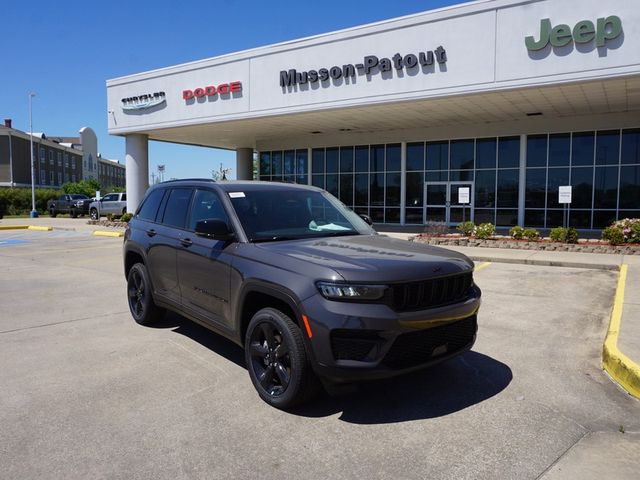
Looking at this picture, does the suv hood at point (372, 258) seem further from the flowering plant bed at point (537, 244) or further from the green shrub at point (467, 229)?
the green shrub at point (467, 229)

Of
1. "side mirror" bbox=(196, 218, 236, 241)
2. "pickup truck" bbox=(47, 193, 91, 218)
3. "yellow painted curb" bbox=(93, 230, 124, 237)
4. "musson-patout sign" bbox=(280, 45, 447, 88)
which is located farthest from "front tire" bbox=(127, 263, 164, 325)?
"pickup truck" bbox=(47, 193, 91, 218)

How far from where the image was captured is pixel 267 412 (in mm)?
3967

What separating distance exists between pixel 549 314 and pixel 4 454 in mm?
6702

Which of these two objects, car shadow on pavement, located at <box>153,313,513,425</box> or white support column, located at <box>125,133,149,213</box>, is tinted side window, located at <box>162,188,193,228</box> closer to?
car shadow on pavement, located at <box>153,313,513,425</box>

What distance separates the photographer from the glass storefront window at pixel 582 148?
20797 millimetres

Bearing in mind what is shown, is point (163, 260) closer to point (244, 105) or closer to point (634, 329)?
point (634, 329)

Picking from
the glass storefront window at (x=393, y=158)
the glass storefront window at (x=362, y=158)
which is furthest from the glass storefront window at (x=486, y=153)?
the glass storefront window at (x=362, y=158)

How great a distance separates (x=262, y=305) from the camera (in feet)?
14.2

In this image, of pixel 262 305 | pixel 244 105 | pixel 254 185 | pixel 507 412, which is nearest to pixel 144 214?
pixel 254 185

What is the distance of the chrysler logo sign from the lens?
1007 inches

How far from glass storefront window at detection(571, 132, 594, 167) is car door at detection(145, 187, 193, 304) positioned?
64.2 feet

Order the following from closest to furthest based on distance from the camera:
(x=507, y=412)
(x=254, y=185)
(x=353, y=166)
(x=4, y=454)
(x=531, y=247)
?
1. (x=4, y=454)
2. (x=507, y=412)
3. (x=254, y=185)
4. (x=531, y=247)
5. (x=353, y=166)

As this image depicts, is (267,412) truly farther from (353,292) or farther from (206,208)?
(206,208)

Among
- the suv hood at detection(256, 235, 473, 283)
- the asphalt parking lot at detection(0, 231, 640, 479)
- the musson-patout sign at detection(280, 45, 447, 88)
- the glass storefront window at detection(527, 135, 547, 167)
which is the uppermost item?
the musson-patout sign at detection(280, 45, 447, 88)
